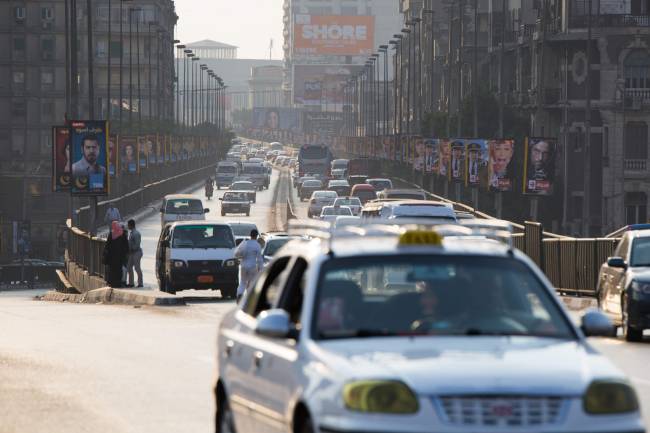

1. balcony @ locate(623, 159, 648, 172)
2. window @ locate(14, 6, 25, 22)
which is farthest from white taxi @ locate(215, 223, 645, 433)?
window @ locate(14, 6, 25, 22)

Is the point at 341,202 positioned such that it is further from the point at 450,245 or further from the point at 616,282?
the point at 450,245

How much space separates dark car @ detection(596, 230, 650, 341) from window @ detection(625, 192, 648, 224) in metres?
76.3

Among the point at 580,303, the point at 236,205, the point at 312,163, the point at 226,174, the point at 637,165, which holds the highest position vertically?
the point at 637,165

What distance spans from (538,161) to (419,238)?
60230 mm

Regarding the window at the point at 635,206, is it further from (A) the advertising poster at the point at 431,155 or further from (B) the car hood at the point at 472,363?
(B) the car hood at the point at 472,363

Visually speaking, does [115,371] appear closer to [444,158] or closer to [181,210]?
[181,210]

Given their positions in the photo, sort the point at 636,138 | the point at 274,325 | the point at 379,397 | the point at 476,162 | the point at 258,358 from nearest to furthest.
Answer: the point at 379,397
the point at 274,325
the point at 258,358
the point at 476,162
the point at 636,138

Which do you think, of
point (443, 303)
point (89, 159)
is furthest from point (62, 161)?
point (443, 303)

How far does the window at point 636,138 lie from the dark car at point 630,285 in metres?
77.5

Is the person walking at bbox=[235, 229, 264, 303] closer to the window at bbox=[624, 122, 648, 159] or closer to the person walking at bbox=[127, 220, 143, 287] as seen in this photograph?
the person walking at bbox=[127, 220, 143, 287]

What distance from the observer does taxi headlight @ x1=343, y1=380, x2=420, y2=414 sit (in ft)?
24.6

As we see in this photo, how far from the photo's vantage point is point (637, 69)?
336 feet

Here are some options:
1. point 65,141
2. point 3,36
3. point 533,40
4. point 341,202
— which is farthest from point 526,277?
point 3,36

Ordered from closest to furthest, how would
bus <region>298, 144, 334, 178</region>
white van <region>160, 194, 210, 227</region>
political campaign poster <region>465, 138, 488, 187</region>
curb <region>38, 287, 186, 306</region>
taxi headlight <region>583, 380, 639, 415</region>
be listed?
taxi headlight <region>583, 380, 639, 415</region>
curb <region>38, 287, 186, 306</region>
white van <region>160, 194, 210, 227</region>
political campaign poster <region>465, 138, 488, 187</region>
bus <region>298, 144, 334, 178</region>
